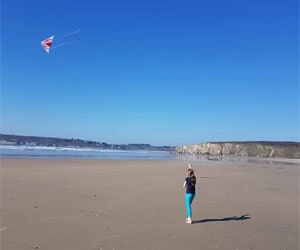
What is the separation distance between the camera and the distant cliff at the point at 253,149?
109 m

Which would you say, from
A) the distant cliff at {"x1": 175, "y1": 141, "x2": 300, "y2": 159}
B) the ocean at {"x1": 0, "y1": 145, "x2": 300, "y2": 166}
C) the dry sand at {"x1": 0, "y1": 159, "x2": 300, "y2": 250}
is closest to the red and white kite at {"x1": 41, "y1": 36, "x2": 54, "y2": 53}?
the dry sand at {"x1": 0, "y1": 159, "x2": 300, "y2": 250}

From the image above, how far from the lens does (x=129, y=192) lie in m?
15.0

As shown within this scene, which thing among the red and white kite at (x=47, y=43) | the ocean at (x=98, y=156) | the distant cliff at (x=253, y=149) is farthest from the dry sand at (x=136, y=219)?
the distant cliff at (x=253, y=149)

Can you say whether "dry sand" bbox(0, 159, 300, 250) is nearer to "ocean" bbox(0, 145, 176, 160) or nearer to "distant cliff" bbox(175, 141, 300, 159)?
"ocean" bbox(0, 145, 176, 160)

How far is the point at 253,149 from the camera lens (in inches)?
4835

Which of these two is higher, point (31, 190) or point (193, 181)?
point (193, 181)

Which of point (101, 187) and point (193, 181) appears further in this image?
point (101, 187)

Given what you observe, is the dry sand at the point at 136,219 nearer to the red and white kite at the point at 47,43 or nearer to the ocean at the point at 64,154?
the red and white kite at the point at 47,43

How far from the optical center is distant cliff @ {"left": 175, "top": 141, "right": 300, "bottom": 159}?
109000 millimetres

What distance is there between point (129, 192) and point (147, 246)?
24.8 feet

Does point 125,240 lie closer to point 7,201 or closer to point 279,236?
point 279,236

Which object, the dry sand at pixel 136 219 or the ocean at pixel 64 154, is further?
the ocean at pixel 64 154

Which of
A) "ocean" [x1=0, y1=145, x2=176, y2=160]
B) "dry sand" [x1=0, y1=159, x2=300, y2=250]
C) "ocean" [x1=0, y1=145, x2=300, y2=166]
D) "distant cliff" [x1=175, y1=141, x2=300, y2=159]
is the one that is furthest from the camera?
"distant cliff" [x1=175, y1=141, x2=300, y2=159]

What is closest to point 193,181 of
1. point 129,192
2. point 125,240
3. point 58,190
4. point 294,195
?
point 125,240
